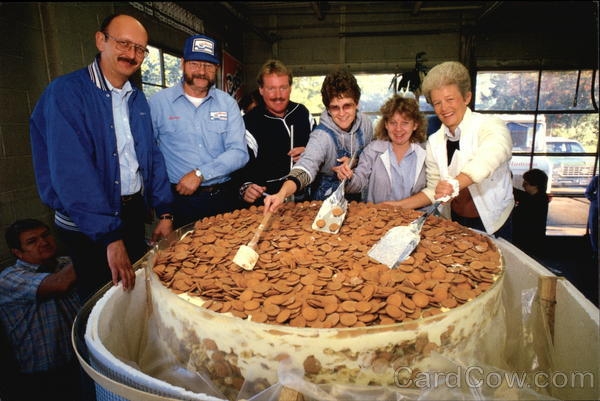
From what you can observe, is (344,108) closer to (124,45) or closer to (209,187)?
(209,187)

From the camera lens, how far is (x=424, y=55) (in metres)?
6.55

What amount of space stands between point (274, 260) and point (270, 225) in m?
0.41

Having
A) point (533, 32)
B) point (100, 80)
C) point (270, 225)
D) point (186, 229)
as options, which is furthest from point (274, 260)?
point (533, 32)

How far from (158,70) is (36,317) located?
9.92 feet

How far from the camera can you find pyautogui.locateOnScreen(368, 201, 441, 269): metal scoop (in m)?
1.36

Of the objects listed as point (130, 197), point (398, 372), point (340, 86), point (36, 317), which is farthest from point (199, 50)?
point (398, 372)

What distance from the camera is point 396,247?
140 cm

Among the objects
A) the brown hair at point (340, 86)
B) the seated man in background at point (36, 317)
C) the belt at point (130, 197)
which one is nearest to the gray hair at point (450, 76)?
the brown hair at point (340, 86)

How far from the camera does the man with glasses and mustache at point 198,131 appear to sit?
2.34 m

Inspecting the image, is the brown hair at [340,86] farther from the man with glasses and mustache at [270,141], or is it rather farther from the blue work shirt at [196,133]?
the blue work shirt at [196,133]

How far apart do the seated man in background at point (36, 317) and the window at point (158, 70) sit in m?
2.18

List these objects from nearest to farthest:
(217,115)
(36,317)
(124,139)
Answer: (124,139), (36,317), (217,115)

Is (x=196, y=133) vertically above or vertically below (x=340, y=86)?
below

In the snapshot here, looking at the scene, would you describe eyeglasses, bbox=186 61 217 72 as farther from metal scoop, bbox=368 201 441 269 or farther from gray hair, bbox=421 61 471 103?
metal scoop, bbox=368 201 441 269
